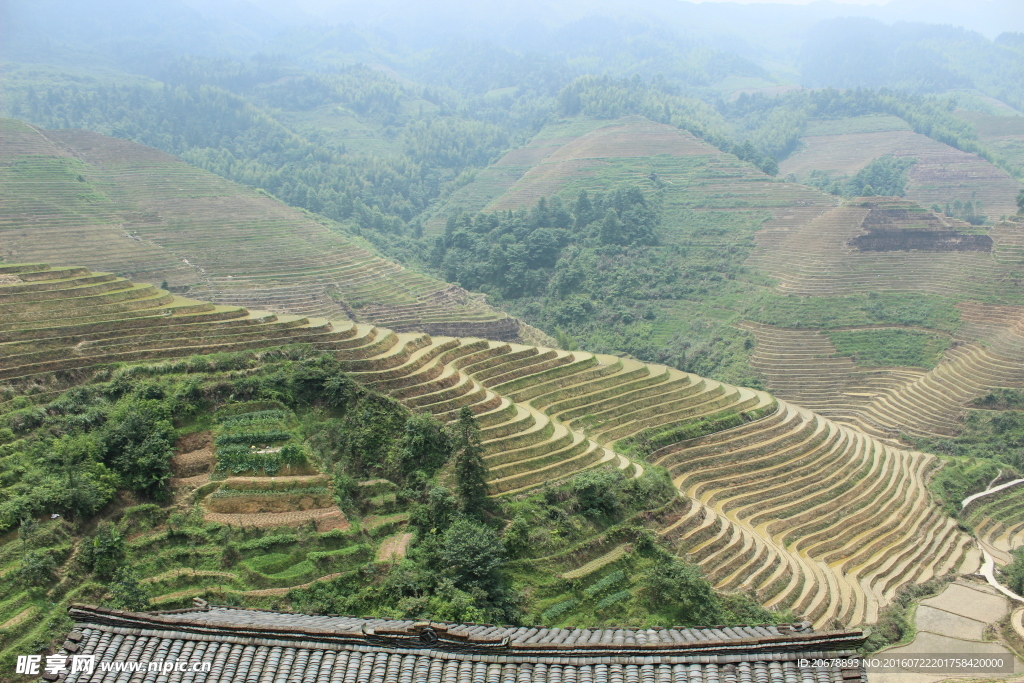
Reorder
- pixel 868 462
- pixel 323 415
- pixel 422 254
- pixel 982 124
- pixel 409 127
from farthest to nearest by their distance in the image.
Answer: pixel 409 127
pixel 982 124
pixel 422 254
pixel 868 462
pixel 323 415

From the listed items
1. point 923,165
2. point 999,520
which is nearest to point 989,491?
point 999,520

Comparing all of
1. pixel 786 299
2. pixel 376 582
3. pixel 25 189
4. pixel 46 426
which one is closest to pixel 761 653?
pixel 376 582

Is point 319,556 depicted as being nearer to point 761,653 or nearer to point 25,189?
point 761,653

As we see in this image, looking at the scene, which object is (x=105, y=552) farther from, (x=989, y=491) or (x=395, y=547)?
(x=989, y=491)

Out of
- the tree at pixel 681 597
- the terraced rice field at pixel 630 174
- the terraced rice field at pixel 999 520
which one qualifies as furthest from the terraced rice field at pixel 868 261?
the tree at pixel 681 597

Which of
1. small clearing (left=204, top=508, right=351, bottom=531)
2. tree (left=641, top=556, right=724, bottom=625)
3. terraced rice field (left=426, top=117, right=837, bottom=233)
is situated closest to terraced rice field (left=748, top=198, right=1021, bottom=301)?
terraced rice field (left=426, top=117, right=837, bottom=233)

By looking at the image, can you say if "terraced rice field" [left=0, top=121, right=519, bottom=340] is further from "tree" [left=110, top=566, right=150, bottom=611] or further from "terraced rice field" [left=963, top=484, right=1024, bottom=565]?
"tree" [left=110, top=566, right=150, bottom=611]

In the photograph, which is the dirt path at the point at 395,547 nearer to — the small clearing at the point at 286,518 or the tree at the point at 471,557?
the tree at the point at 471,557
